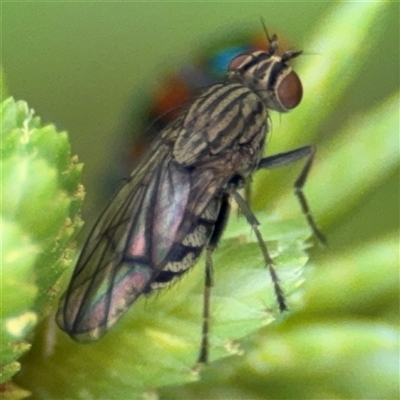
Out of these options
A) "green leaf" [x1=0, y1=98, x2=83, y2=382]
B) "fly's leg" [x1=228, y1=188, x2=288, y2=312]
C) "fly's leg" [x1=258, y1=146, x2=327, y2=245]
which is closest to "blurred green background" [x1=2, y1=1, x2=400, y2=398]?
"fly's leg" [x1=258, y1=146, x2=327, y2=245]

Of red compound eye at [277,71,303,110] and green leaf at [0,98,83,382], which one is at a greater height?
green leaf at [0,98,83,382]

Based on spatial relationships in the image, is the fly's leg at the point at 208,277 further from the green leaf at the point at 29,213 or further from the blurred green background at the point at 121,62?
the blurred green background at the point at 121,62

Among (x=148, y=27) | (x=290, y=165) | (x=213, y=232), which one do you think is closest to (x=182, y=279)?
(x=213, y=232)

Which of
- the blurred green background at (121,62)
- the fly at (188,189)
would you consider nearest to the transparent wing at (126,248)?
the fly at (188,189)

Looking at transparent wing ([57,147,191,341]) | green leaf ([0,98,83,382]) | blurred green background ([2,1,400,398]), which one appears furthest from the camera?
blurred green background ([2,1,400,398])

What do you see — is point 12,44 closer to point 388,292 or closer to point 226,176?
point 226,176

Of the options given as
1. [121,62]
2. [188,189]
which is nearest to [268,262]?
[188,189]

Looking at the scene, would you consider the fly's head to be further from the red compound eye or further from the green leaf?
the green leaf
